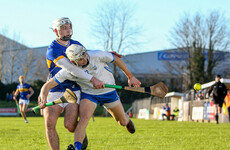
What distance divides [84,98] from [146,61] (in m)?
57.3

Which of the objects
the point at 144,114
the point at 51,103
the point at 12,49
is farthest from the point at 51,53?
the point at 12,49

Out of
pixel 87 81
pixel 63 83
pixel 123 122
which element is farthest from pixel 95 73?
pixel 123 122

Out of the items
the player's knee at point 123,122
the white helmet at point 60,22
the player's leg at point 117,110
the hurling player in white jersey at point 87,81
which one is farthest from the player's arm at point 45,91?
the player's knee at point 123,122

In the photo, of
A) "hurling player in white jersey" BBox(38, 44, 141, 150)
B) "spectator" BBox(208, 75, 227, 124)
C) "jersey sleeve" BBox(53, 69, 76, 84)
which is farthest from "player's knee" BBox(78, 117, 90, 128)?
"spectator" BBox(208, 75, 227, 124)

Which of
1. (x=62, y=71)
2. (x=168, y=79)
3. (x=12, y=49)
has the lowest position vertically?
(x=62, y=71)

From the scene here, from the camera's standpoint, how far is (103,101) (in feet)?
22.5

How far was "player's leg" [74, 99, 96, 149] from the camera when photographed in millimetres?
6166

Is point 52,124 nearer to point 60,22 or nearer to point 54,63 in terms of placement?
point 54,63

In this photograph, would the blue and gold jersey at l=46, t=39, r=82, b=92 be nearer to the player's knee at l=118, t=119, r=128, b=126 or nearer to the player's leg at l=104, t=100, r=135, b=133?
the player's leg at l=104, t=100, r=135, b=133

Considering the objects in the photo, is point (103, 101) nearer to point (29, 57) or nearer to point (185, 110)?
point (185, 110)

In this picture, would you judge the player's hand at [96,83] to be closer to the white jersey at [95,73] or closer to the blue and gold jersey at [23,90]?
the white jersey at [95,73]

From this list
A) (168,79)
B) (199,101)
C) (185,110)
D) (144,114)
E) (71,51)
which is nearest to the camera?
(71,51)

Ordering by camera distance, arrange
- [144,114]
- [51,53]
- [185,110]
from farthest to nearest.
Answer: [144,114], [185,110], [51,53]

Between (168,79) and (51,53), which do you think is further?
(168,79)
